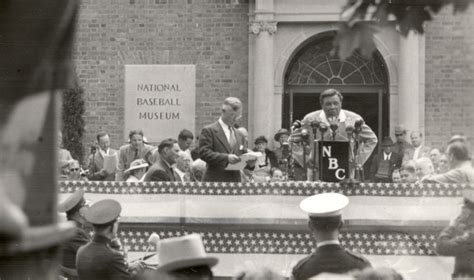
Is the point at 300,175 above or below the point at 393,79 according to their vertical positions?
below

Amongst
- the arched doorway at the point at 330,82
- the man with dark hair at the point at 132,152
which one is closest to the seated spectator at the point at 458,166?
the man with dark hair at the point at 132,152

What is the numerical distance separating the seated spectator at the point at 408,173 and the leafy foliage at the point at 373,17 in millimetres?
7539

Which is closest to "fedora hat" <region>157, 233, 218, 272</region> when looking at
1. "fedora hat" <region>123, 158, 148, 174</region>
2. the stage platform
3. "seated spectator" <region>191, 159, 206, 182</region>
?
the stage platform

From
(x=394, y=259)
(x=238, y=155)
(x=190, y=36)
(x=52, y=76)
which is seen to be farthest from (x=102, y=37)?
(x=52, y=76)

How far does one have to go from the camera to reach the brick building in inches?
756

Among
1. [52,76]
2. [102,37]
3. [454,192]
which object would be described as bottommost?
[454,192]

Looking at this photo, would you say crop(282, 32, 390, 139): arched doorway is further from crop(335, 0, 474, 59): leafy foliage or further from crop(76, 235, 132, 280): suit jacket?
crop(335, 0, 474, 59): leafy foliage

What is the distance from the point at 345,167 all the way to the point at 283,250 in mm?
971

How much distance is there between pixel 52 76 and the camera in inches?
103

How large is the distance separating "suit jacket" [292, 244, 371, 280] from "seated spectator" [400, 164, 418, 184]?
18.1ft

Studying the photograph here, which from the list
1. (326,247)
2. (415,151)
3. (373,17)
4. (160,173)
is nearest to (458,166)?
(160,173)

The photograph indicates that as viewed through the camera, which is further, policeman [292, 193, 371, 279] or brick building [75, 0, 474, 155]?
brick building [75, 0, 474, 155]

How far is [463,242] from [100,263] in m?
2.96

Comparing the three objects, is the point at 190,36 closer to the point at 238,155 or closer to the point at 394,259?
the point at 238,155
